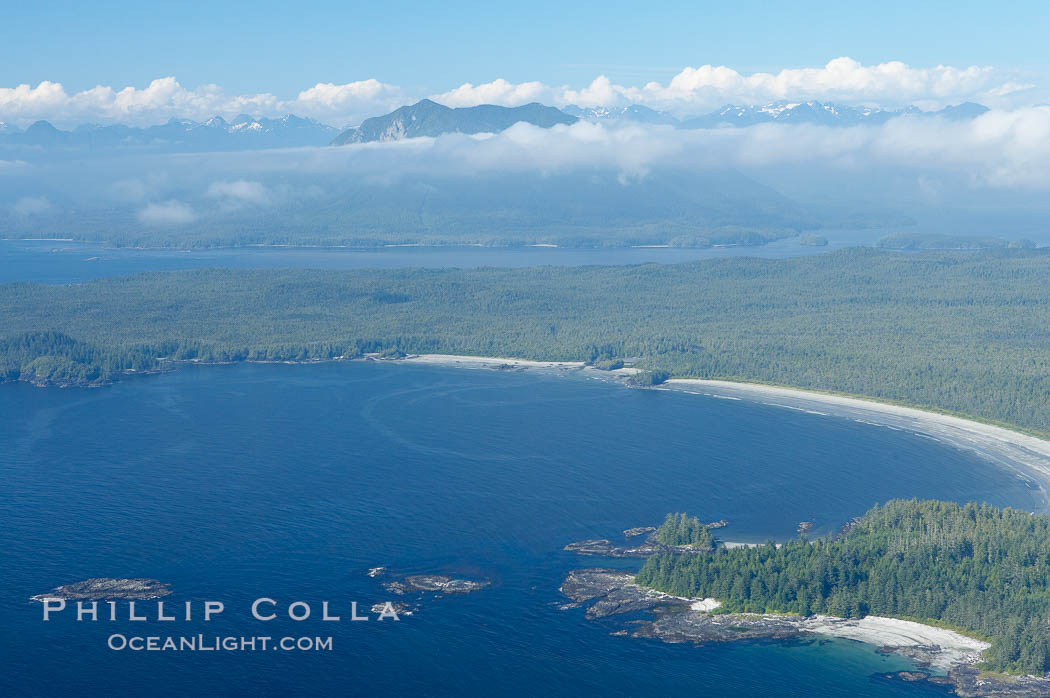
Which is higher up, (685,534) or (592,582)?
(685,534)

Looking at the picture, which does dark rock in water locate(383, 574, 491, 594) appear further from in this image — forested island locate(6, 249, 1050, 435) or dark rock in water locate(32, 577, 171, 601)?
forested island locate(6, 249, 1050, 435)

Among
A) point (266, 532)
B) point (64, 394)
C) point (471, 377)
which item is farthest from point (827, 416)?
point (64, 394)

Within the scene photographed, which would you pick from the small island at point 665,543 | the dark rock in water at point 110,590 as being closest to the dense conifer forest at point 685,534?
the small island at point 665,543

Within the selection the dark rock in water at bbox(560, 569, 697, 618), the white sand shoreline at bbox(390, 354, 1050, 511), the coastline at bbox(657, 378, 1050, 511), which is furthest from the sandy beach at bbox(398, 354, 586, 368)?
the dark rock in water at bbox(560, 569, 697, 618)

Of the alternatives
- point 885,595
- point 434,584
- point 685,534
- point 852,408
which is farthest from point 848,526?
point 852,408

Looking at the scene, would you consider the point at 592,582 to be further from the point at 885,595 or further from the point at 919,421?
the point at 919,421

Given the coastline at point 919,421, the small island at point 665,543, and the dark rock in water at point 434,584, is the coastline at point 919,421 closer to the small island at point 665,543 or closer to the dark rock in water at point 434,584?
the small island at point 665,543

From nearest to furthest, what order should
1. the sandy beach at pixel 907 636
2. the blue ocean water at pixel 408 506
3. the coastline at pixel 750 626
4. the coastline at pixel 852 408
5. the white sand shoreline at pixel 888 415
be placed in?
the blue ocean water at pixel 408 506, the sandy beach at pixel 907 636, the coastline at pixel 750 626, the white sand shoreline at pixel 888 415, the coastline at pixel 852 408
